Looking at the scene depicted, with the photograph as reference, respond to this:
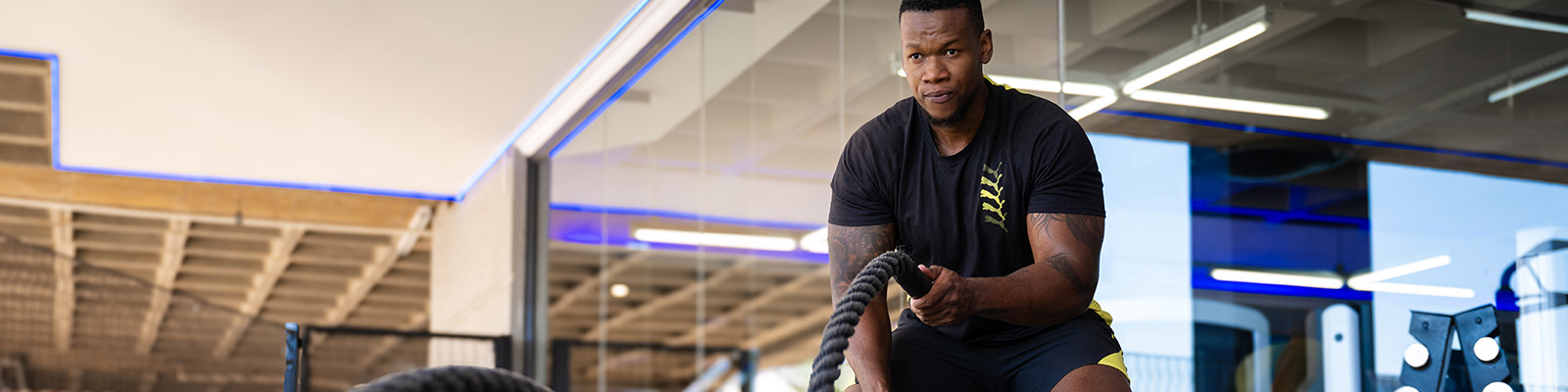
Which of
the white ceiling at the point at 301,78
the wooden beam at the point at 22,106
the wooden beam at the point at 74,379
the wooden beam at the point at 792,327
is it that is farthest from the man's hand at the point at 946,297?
the wooden beam at the point at 74,379

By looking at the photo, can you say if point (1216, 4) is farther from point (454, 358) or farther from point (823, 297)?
point (454, 358)

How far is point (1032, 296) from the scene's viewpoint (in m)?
1.72

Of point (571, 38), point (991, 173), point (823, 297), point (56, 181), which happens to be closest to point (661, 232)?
point (571, 38)

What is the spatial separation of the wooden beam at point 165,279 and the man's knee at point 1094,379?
310 inches

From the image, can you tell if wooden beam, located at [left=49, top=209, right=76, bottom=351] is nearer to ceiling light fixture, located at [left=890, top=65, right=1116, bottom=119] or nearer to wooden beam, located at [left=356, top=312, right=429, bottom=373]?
wooden beam, located at [left=356, top=312, right=429, bottom=373]

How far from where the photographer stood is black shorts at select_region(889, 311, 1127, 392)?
181cm

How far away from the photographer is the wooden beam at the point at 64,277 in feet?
33.8

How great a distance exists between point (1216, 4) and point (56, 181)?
8093 millimetres

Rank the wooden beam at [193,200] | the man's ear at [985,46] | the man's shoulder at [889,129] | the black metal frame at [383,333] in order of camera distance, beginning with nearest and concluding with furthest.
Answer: the man's ear at [985,46], the man's shoulder at [889,129], the black metal frame at [383,333], the wooden beam at [193,200]

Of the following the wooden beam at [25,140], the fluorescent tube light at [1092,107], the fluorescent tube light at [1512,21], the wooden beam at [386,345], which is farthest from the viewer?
the wooden beam at [386,345]

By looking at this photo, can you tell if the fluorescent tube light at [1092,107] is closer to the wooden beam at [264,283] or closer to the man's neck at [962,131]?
the man's neck at [962,131]

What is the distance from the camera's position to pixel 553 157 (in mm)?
7094

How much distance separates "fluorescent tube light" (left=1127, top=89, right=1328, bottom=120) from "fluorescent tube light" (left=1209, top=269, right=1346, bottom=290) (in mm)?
357

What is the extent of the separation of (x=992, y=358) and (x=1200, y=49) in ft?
5.05
